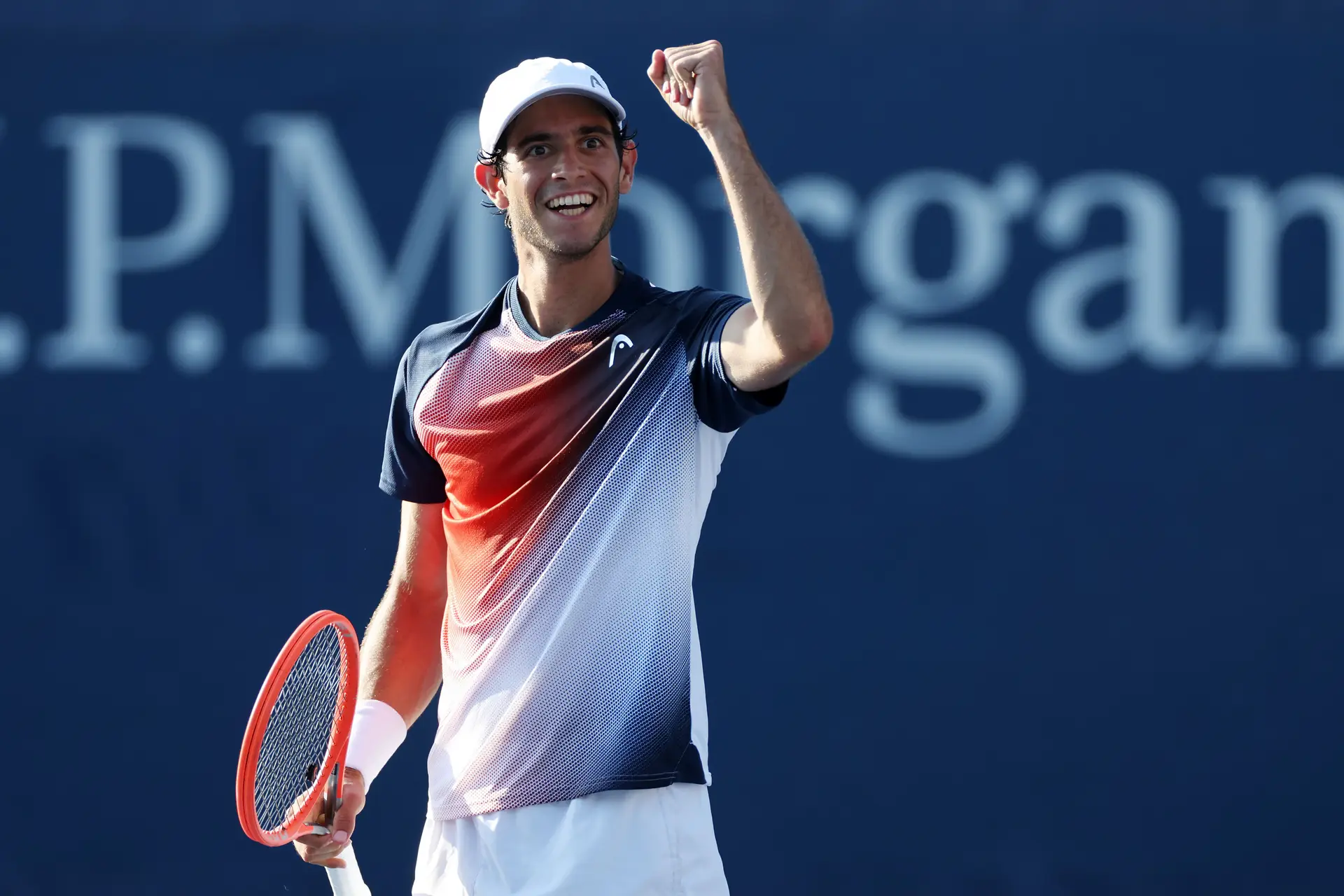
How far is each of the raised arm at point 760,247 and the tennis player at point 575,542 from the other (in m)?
0.04

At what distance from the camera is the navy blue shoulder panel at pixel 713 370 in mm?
1998

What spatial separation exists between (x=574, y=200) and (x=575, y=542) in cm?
43

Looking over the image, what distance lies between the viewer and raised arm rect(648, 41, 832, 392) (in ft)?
6.11

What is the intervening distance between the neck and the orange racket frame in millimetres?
480

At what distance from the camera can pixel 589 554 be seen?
2.08 metres

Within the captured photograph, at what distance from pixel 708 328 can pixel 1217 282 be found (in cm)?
215

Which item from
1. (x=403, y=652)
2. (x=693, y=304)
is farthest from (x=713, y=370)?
(x=403, y=652)

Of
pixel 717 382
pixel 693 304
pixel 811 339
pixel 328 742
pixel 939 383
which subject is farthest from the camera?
pixel 939 383

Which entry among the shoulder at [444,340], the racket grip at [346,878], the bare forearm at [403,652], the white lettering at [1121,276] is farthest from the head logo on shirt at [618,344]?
the white lettering at [1121,276]

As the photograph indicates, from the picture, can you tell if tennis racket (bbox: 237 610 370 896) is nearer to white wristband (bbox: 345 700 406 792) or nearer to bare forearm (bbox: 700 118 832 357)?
white wristband (bbox: 345 700 406 792)

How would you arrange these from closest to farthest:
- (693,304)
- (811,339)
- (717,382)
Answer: (811,339), (717,382), (693,304)

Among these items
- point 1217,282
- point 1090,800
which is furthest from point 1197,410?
point 1090,800

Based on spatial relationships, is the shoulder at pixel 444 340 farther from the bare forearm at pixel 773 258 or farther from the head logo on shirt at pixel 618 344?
the bare forearm at pixel 773 258

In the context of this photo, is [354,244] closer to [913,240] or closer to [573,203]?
[913,240]
